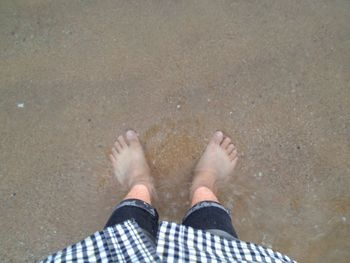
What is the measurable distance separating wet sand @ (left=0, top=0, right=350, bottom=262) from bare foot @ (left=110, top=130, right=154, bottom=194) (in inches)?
1.6

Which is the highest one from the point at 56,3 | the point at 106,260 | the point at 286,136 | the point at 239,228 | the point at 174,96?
the point at 56,3

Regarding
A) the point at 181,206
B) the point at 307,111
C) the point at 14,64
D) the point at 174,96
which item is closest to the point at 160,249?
the point at 181,206

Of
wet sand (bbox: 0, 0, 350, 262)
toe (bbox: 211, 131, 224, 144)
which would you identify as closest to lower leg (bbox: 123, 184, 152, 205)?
wet sand (bbox: 0, 0, 350, 262)

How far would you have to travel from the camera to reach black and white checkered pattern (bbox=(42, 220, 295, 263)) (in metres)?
1.17

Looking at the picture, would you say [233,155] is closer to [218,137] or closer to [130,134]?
[218,137]

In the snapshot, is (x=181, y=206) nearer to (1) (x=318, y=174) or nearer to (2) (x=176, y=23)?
(1) (x=318, y=174)

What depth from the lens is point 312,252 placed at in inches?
77.4

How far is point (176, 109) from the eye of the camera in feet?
6.63

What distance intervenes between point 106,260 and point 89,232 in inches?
32.6

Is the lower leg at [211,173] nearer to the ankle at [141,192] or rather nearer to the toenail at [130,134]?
the ankle at [141,192]

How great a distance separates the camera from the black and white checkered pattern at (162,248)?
1.17m

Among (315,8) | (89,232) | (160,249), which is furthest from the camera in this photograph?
(315,8)

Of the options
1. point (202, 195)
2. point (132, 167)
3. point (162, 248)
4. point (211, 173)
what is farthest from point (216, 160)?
point (162, 248)

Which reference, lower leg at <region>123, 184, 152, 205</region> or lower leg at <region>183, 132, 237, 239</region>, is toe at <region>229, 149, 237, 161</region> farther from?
lower leg at <region>123, 184, 152, 205</region>
